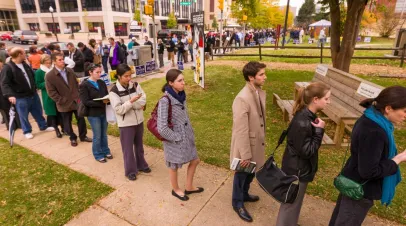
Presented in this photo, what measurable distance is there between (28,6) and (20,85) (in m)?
69.1

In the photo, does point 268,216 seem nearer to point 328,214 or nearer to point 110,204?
point 328,214

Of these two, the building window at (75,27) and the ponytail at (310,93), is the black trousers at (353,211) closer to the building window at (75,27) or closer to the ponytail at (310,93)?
the ponytail at (310,93)

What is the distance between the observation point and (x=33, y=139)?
5871mm

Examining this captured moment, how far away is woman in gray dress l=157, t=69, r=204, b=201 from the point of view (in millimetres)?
3061

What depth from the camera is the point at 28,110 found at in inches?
235

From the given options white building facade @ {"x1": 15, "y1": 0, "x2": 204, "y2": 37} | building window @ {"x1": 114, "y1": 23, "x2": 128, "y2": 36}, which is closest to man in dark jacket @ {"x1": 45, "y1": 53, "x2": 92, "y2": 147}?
white building facade @ {"x1": 15, "y1": 0, "x2": 204, "y2": 37}

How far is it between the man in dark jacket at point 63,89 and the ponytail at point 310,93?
4.60 metres

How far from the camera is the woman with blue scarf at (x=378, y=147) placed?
1.93m

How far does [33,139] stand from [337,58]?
892cm

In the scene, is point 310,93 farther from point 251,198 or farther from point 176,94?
point 251,198

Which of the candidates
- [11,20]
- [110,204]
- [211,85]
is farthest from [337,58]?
[11,20]

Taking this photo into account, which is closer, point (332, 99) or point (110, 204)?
point (110, 204)

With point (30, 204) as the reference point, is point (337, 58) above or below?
above

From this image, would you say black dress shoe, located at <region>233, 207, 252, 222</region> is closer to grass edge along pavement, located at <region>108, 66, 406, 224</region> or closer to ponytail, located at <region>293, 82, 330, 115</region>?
grass edge along pavement, located at <region>108, 66, 406, 224</region>
